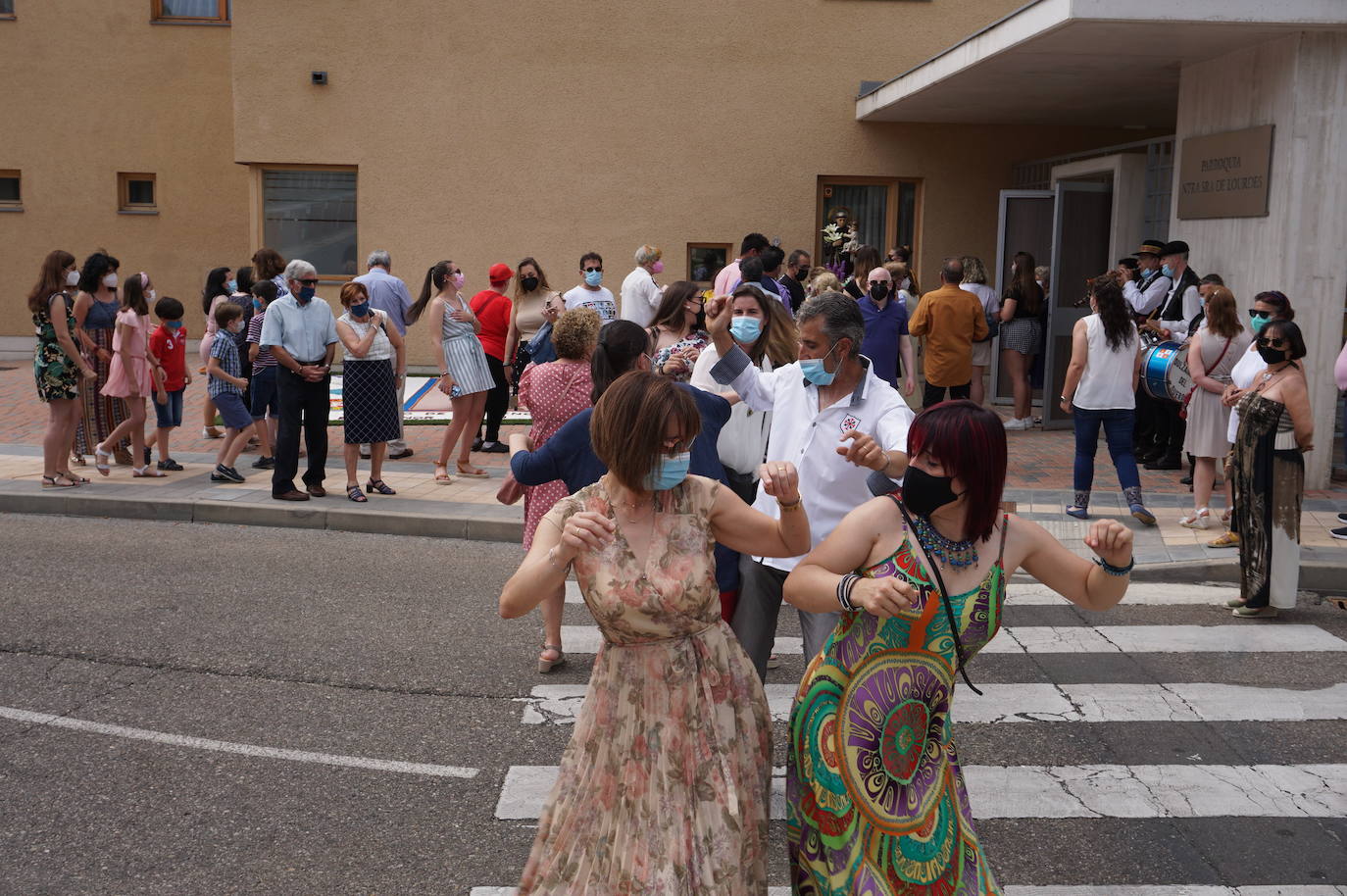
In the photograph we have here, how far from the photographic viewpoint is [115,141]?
2106 centimetres

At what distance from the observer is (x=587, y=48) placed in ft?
58.7

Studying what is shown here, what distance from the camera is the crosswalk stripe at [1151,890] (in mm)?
4414

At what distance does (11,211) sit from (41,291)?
38.3ft

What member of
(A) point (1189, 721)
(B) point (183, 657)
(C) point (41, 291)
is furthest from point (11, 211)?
(A) point (1189, 721)

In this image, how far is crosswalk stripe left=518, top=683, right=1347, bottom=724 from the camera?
20.3ft

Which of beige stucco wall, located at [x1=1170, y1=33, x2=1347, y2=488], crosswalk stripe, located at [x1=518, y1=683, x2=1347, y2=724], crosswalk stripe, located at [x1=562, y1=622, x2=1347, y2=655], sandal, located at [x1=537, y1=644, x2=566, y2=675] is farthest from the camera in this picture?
beige stucco wall, located at [x1=1170, y1=33, x2=1347, y2=488]

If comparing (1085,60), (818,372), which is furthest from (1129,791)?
(1085,60)

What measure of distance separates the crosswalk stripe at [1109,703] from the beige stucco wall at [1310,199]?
5458 mm

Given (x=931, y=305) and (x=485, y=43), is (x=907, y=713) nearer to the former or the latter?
(x=931, y=305)

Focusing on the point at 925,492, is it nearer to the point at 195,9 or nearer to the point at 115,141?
the point at 115,141

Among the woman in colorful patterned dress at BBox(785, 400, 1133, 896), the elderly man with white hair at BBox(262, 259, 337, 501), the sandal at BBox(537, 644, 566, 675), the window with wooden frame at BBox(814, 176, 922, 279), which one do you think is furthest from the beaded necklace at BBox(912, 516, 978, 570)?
the window with wooden frame at BBox(814, 176, 922, 279)

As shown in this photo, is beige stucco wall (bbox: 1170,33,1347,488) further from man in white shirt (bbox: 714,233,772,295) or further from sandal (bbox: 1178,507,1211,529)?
man in white shirt (bbox: 714,233,772,295)

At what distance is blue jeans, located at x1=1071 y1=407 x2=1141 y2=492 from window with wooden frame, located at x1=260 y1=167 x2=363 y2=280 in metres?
11.7

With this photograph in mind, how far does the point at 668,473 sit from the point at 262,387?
9.48 meters
